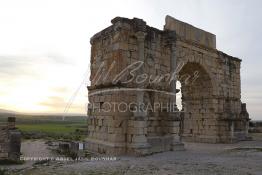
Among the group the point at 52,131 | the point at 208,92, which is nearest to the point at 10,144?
the point at 208,92

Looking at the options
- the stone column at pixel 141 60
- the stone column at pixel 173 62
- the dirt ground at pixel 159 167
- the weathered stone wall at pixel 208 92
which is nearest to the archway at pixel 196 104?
the weathered stone wall at pixel 208 92

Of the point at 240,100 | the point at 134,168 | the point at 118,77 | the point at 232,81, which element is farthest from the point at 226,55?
the point at 134,168

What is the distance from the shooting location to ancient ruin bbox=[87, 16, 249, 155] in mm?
10398

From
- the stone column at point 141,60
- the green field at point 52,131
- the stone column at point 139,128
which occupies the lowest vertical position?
the green field at point 52,131

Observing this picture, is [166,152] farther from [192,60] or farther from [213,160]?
[192,60]

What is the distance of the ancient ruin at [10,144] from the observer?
10.9 meters

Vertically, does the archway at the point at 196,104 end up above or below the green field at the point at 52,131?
above

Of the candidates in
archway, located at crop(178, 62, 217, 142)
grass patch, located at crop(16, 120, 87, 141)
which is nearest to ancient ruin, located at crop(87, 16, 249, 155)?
archway, located at crop(178, 62, 217, 142)

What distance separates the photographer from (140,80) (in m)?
10.8

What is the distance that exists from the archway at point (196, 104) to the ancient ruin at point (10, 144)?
27.3ft

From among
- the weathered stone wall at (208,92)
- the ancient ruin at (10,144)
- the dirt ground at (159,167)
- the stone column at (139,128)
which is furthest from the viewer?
the weathered stone wall at (208,92)

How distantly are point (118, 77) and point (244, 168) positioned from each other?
496 centimetres

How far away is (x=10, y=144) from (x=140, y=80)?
209 inches

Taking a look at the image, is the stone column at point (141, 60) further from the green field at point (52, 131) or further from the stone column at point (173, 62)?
the green field at point (52, 131)
